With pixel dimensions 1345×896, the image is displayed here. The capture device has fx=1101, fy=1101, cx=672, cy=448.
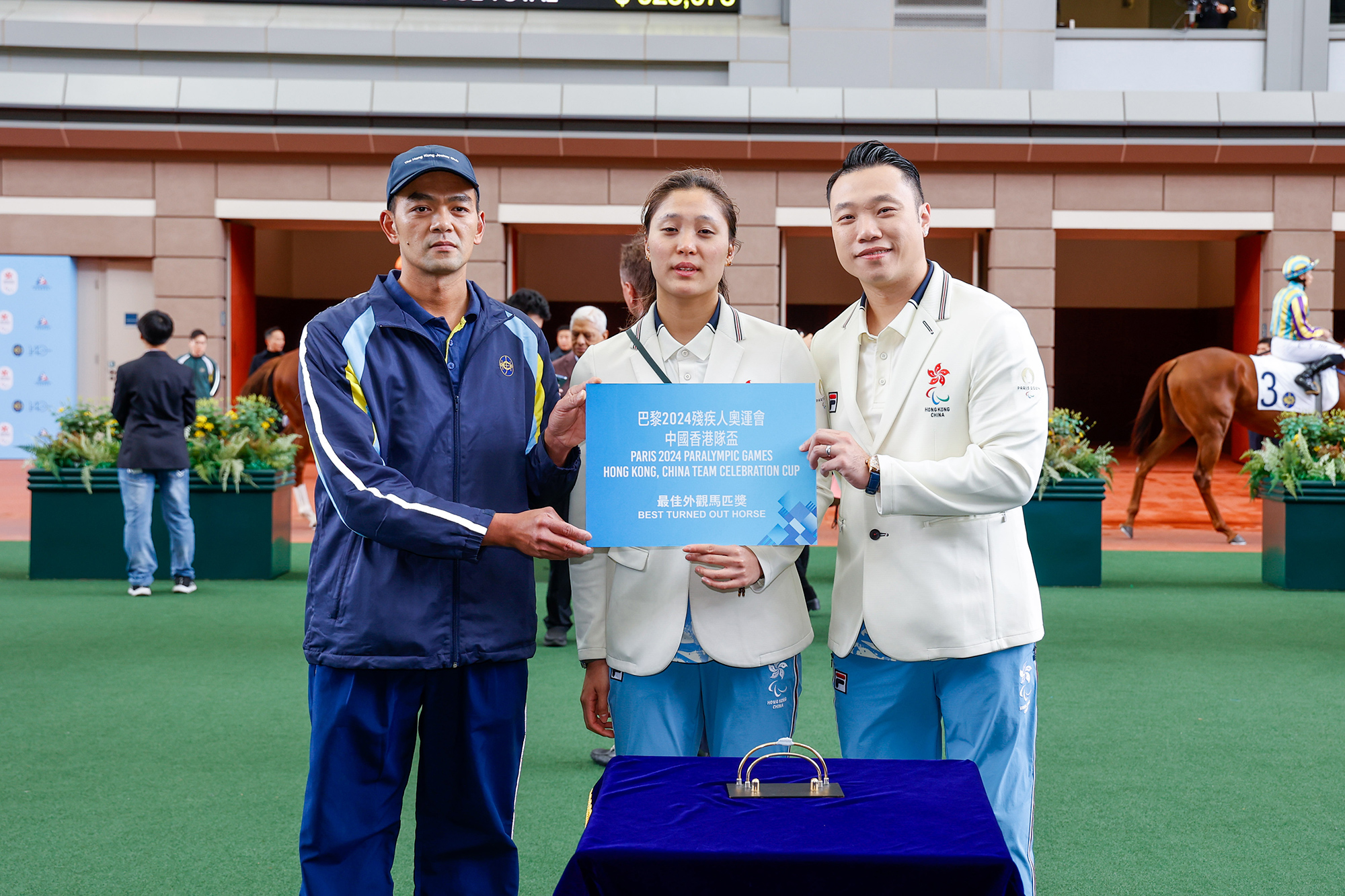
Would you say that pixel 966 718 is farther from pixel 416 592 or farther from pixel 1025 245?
pixel 1025 245

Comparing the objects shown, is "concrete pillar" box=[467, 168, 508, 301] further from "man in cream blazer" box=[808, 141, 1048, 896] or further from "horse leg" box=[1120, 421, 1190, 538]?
"man in cream blazer" box=[808, 141, 1048, 896]

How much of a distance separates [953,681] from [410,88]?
48.7 feet

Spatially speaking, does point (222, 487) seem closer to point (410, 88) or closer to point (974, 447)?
point (974, 447)

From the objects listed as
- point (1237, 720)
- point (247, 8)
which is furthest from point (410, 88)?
point (1237, 720)

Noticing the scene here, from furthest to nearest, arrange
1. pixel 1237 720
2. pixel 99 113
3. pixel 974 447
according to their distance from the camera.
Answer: pixel 99 113 → pixel 1237 720 → pixel 974 447

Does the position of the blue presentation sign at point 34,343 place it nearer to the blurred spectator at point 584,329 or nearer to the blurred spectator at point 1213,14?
the blurred spectator at point 584,329

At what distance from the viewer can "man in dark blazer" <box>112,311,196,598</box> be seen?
318 inches

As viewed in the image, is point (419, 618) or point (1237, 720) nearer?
point (419, 618)

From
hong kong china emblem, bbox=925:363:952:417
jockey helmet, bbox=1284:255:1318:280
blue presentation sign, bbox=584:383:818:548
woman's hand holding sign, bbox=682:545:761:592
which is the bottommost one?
woman's hand holding sign, bbox=682:545:761:592

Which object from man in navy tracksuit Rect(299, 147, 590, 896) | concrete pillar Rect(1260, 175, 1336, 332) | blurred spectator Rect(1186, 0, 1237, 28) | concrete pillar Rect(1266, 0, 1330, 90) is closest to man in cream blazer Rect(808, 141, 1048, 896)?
man in navy tracksuit Rect(299, 147, 590, 896)

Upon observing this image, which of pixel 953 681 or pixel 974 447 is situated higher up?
pixel 974 447

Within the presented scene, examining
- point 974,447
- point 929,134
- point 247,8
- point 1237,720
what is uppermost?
point 247,8

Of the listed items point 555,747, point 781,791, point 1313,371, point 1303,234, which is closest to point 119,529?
point 555,747

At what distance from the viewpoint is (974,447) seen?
235 centimetres
